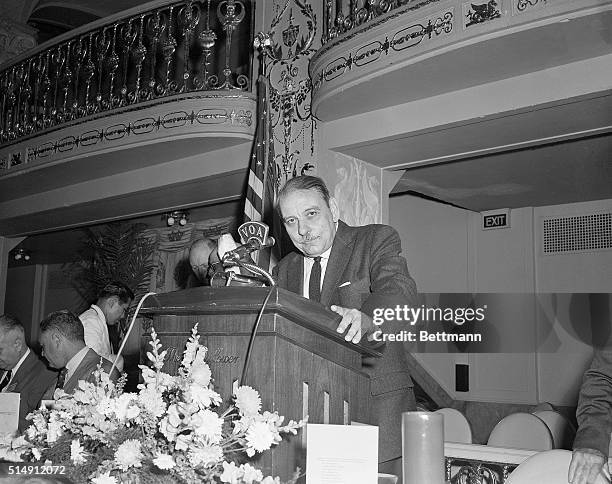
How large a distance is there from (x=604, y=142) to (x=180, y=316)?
5.41m

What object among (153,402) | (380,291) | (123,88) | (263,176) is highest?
(123,88)

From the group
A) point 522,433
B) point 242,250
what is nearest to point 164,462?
point 242,250

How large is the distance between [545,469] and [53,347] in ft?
10.0

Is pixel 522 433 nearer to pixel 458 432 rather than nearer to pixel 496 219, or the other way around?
pixel 458 432

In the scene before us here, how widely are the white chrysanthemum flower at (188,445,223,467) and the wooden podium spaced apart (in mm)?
150

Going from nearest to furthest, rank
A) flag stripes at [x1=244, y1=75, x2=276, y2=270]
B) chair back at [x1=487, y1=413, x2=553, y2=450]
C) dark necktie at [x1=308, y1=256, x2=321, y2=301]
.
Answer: dark necktie at [x1=308, y1=256, x2=321, y2=301] < chair back at [x1=487, y1=413, x2=553, y2=450] < flag stripes at [x1=244, y1=75, x2=276, y2=270]

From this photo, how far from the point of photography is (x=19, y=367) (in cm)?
473

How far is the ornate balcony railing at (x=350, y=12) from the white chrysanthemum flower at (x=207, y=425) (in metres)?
3.72

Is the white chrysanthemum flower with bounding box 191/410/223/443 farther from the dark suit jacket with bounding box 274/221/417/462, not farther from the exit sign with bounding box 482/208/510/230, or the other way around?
the exit sign with bounding box 482/208/510/230

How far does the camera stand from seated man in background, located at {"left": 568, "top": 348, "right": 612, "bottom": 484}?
1.84 m

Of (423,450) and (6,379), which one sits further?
(6,379)

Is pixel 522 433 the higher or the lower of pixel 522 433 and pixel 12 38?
the lower

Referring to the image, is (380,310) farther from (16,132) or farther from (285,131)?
(16,132)

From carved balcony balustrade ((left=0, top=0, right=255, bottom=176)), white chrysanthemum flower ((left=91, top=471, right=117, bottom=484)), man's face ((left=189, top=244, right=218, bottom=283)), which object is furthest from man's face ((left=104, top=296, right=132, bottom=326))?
white chrysanthemum flower ((left=91, top=471, right=117, bottom=484))
